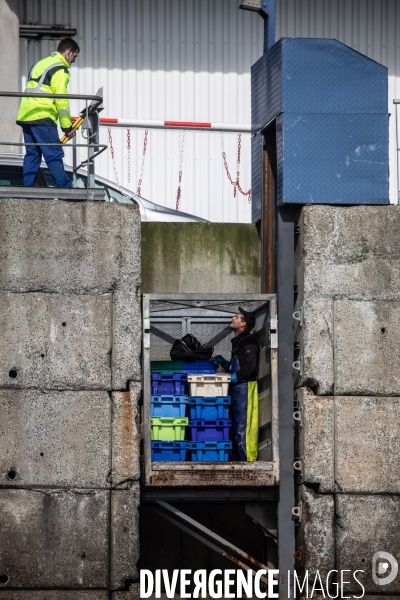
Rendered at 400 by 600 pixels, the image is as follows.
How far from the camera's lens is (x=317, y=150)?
1329 cm

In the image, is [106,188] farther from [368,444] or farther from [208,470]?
[368,444]

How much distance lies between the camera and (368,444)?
12.9 meters

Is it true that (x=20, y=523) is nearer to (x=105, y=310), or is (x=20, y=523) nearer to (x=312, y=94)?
(x=105, y=310)

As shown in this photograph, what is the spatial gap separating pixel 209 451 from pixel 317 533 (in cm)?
140

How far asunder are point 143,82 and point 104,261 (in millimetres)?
7130

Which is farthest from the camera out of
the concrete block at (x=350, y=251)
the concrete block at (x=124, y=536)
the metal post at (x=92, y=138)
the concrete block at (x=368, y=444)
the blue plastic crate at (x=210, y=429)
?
the metal post at (x=92, y=138)

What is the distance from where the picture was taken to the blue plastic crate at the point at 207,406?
1330cm

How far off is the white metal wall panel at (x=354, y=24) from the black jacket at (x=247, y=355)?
7797 mm

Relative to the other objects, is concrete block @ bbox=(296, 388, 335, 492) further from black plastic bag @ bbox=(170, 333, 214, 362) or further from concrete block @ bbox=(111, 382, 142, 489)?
concrete block @ bbox=(111, 382, 142, 489)

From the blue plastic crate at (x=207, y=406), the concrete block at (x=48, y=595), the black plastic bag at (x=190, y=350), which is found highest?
the black plastic bag at (x=190, y=350)

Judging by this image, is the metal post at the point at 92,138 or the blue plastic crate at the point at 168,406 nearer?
the blue plastic crate at the point at 168,406

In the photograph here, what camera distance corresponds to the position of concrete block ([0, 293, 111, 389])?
1281 centimetres

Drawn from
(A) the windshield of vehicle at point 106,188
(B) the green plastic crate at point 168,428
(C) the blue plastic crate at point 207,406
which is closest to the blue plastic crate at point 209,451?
(B) the green plastic crate at point 168,428

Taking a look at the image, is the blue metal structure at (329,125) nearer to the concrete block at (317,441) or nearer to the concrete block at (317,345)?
the concrete block at (317,345)
